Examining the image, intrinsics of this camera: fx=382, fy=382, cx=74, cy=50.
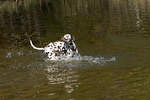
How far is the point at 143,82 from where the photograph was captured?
12.8 meters

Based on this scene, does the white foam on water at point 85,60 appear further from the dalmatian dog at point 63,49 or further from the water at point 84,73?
the dalmatian dog at point 63,49

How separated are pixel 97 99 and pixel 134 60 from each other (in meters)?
5.86

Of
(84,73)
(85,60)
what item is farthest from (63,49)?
(84,73)

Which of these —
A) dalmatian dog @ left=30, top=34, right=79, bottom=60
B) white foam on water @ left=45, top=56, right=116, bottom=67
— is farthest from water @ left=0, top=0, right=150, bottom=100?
dalmatian dog @ left=30, top=34, right=79, bottom=60

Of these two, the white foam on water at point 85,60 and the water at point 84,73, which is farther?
the white foam on water at point 85,60

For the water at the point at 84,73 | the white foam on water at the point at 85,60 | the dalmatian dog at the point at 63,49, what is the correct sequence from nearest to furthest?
1. the water at the point at 84,73
2. the white foam on water at the point at 85,60
3. the dalmatian dog at the point at 63,49

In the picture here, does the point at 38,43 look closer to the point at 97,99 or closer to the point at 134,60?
the point at 134,60

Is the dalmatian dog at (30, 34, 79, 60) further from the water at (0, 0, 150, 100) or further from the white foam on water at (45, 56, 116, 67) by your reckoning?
the water at (0, 0, 150, 100)

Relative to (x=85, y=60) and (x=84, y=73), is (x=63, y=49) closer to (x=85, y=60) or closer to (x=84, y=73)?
(x=85, y=60)

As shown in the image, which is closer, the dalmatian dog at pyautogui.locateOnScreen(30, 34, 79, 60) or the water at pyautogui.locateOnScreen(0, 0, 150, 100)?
the water at pyautogui.locateOnScreen(0, 0, 150, 100)

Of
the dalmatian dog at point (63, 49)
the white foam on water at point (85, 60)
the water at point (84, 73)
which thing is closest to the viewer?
the water at point (84, 73)

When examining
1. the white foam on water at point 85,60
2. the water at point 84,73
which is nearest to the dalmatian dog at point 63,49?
the white foam on water at point 85,60

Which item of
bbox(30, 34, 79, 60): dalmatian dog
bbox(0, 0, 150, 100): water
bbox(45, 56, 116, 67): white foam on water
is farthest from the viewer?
bbox(30, 34, 79, 60): dalmatian dog

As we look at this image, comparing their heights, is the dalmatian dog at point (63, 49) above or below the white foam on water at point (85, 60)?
above
